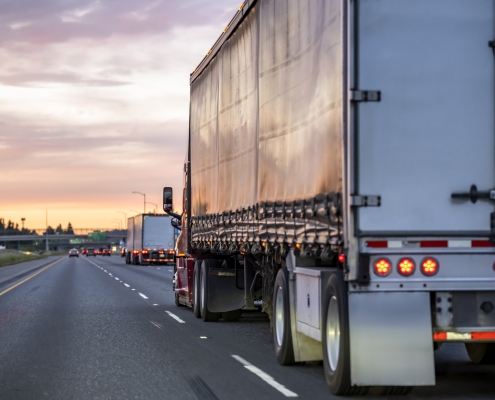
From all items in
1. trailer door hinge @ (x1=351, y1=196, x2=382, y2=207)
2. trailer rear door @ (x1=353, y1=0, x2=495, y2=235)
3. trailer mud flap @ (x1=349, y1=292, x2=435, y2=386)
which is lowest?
trailer mud flap @ (x1=349, y1=292, x2=435, y2=386)

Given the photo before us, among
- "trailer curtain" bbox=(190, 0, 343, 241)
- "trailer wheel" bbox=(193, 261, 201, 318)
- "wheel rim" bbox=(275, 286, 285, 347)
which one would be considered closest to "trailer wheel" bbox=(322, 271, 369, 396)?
"trailer curtain" bbox=(190, 0, 343, 241)

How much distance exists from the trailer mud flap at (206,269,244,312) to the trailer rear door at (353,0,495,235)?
9323 mm

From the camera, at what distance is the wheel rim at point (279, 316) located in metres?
10.9

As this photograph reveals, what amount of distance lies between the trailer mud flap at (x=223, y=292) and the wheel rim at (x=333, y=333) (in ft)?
27.5

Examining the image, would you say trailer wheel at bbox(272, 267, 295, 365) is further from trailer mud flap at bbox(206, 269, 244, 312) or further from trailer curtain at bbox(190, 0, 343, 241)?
trailer mud flap at bbox(206, 269, 244, 312)

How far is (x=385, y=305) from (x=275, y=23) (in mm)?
4865

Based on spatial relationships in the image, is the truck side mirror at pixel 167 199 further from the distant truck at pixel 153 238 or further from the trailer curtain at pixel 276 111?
the distant truck at pixel 153 238

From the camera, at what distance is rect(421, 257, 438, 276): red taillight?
8055 millimetres

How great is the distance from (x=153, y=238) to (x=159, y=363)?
56.6 m

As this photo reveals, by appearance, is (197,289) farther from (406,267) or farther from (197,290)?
(406,267)

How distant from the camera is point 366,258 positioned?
7.95 m

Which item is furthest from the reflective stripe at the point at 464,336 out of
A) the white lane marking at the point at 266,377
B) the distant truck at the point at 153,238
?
the distant truck at the point at 153,238

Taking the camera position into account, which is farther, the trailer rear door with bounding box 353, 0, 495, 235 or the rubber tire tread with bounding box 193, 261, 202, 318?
the rubber tire tread with bounding box 193, 261, 202, 318

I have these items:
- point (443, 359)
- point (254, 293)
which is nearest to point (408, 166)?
point (443, 359)
